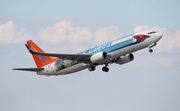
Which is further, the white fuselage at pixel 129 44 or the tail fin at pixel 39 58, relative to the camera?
the tail fin at pixel 39 58

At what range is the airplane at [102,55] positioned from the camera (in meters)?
76.4

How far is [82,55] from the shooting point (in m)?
78.9

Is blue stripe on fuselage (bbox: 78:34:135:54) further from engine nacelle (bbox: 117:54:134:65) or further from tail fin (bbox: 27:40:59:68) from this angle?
tail fin (bbox: 27:40:59:68)

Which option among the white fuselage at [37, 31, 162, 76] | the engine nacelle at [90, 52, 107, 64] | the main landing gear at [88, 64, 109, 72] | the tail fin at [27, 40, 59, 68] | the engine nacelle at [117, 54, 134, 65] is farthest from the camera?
the tail fin at [27, 40, 59, 68]

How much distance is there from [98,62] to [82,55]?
2757mm

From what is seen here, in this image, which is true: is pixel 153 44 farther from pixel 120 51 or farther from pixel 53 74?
pixel 53 74

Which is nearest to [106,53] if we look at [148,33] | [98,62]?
[98,62]

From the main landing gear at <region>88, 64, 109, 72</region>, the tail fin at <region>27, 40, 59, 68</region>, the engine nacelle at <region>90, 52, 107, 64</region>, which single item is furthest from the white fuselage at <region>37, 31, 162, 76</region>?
the tail fin at <region>27, 40, 59, 68</region>

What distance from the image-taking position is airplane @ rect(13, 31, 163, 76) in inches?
3009

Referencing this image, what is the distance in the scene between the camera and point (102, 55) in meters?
76.8

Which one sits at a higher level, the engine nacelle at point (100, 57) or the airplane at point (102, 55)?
the airplane at point (102, 55)

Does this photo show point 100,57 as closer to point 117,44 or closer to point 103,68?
point 117,44

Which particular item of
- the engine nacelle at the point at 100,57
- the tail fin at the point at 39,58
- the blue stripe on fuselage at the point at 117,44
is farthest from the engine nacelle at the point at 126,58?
the tail fin at the point at 39,58

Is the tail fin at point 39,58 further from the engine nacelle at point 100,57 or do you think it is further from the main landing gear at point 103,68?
the engine nacelle at point 100,57
